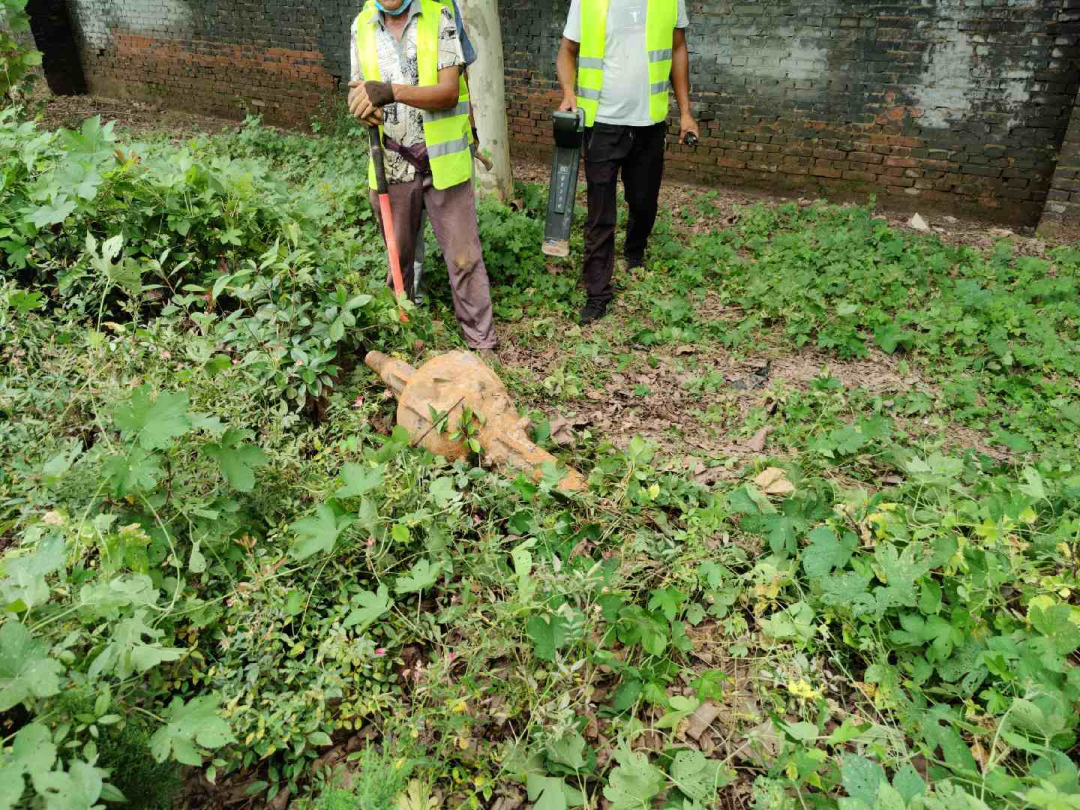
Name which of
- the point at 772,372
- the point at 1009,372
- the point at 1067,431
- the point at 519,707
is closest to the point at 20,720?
the point at 519,707

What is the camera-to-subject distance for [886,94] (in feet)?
19.3

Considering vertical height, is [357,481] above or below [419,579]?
above

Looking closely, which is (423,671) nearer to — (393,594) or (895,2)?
(393,594)

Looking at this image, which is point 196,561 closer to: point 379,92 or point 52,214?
point 52,214

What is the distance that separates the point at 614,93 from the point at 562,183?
2.04 ft

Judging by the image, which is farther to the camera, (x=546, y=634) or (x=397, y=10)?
(x=397, y=10)

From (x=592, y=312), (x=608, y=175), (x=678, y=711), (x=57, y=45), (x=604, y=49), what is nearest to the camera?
(x=678, y=711)

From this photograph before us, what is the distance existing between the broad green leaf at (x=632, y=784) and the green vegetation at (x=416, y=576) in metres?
0.01

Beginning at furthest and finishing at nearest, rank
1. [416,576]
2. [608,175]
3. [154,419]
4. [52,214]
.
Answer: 1. [608,175]
2. [52,214]
3. [416,576]
4. [154,419]

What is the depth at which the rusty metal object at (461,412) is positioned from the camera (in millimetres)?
2631

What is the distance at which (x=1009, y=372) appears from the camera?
379 centimetres

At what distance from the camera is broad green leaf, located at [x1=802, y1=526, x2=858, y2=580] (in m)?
2.18

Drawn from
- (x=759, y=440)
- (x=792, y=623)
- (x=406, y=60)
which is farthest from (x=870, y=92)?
(x=792, y=623)

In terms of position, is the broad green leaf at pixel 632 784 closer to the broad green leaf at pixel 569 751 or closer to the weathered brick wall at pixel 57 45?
the broad green leaf at pixel 569 751
